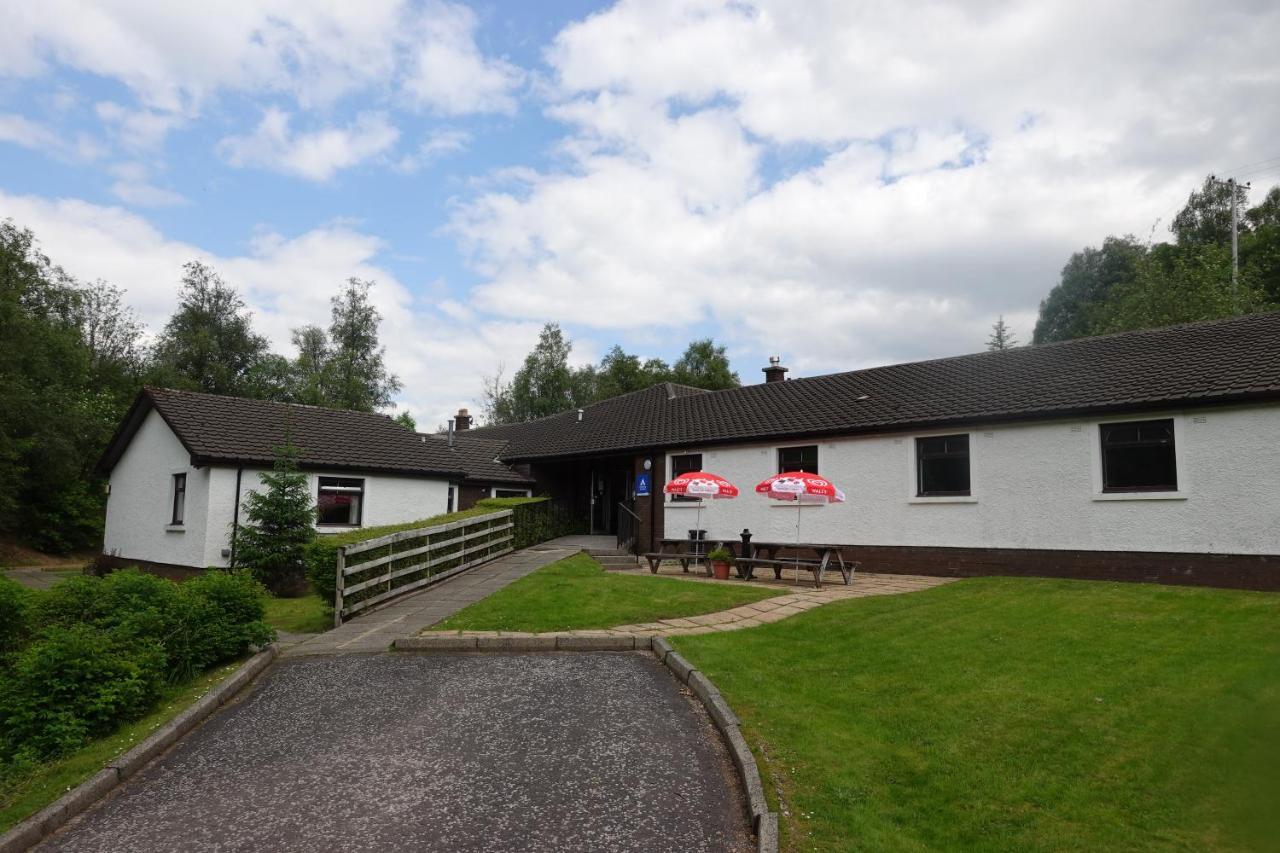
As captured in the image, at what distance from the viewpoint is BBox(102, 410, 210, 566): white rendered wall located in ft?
61.5

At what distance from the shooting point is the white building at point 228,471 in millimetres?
18578

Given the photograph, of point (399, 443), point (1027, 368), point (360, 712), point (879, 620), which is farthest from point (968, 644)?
point (399, 443)

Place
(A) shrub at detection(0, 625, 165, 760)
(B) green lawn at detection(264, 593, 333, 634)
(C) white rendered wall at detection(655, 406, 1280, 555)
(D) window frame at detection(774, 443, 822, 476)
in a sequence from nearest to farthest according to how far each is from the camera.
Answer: (A) shrub at detection(0, 625, 165, 760) < (B) green lawn at detection(264, 593, 333, 634) < (C) white rendered wall at detection(655, 406, 1280, 555) < (D) window frame at detection(774, 443, 822, 476)

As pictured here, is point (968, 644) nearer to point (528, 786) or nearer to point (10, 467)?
point (528, 786)

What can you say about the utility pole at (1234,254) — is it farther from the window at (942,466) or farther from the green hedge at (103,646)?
the green hedge at (103,646)

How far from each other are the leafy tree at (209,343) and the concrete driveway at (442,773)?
4363cm

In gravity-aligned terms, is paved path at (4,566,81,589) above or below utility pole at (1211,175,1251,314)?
below

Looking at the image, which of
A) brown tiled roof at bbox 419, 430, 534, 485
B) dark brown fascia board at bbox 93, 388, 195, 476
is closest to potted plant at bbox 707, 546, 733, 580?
brown tiled roof at bbox 419, 430, 534, 485

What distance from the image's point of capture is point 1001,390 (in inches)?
636

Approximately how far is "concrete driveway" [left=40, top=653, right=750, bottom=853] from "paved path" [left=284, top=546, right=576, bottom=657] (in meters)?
1.50

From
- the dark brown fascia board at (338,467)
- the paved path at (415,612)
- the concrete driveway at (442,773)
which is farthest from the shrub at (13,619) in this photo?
the dark brown fascia board at (338,467)

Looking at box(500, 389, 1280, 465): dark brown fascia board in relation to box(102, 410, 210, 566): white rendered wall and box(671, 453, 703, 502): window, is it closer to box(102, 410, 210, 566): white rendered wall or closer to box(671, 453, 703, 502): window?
box(671, 453, 703, 502): window

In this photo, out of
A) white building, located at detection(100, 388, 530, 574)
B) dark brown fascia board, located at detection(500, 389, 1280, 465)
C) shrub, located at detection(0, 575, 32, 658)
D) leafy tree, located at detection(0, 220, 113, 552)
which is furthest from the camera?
leafy tree, located at detection(0, 220, 113, 552)

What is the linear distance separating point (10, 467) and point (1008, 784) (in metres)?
33.3
